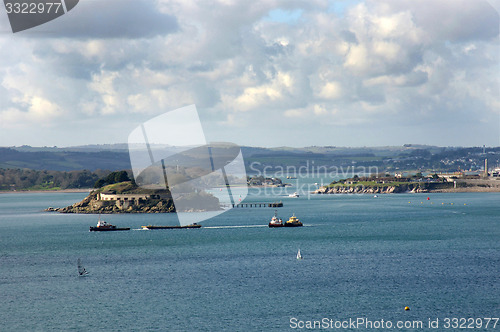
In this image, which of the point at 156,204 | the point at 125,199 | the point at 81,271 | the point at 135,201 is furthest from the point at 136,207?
the point at 81,271

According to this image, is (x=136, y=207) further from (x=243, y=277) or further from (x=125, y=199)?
(x=243, y=277)

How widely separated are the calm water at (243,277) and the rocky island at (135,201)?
126 feet

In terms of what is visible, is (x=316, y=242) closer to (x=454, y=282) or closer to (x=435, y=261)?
(x=435, y=261)

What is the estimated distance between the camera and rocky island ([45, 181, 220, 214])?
147500 millimetres

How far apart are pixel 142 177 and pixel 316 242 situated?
289 feet

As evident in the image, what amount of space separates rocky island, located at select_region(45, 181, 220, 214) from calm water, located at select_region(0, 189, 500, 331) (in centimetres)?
3827

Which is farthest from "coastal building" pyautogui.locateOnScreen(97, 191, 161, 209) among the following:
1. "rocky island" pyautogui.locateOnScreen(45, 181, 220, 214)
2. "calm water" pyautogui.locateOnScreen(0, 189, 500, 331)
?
"calm water" pyautogui.locateOnScreen(0, 189, 500, 331)

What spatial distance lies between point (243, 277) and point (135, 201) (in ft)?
298

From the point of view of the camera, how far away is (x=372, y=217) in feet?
432

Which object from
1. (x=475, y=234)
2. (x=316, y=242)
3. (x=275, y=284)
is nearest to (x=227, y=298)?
(x=275, y=284)

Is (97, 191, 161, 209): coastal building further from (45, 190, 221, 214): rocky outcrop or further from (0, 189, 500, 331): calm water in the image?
(0, 189, 500, 331): calm water

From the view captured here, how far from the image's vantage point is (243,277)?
201 feet

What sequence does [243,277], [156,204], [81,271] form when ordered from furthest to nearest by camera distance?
[156,204]
[81,271]
[243,277]

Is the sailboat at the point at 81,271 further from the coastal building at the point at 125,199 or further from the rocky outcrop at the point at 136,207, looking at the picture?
the coastal building at the point at 125,199
